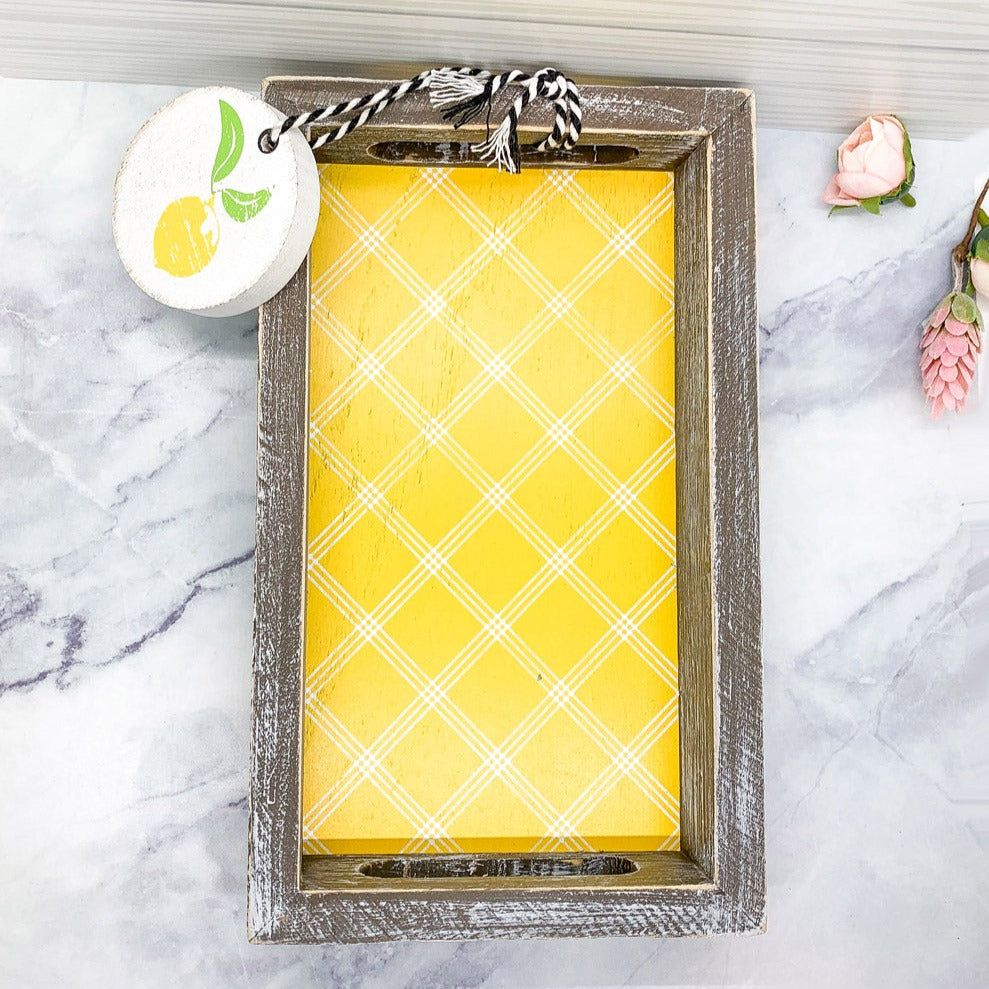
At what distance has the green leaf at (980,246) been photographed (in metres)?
0.87

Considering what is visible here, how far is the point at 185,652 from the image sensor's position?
867mm

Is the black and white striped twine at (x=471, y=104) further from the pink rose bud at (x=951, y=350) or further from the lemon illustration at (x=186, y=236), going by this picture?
the pink rose bud at (x=951, y=350)

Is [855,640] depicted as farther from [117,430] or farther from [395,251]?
[117,430]

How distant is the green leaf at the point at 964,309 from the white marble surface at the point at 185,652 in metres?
0.12

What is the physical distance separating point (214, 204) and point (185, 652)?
42 cm

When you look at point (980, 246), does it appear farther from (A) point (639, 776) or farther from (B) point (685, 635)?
(A) point (639, 776)

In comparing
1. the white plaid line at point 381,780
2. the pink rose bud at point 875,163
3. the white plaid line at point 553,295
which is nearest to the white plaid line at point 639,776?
the white plaid line at point 381,780

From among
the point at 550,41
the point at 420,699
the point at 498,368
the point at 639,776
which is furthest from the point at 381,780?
the point at 550,41

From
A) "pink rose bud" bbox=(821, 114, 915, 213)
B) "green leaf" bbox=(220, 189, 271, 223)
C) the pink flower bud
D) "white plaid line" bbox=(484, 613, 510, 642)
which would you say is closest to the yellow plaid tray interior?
"white plaid line" bbox=(484, 613, 510, 642)

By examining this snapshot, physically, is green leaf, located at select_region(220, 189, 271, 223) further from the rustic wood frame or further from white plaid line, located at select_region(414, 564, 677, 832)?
white plaid line, located at select_region(414, 564, 677, 832)

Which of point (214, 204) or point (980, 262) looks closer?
point (214, 204)

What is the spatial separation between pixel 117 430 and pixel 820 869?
0.81 metres

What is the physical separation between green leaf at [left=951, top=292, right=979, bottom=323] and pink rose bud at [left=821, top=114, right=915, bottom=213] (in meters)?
0.12

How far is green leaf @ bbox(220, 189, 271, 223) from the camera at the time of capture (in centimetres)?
69
